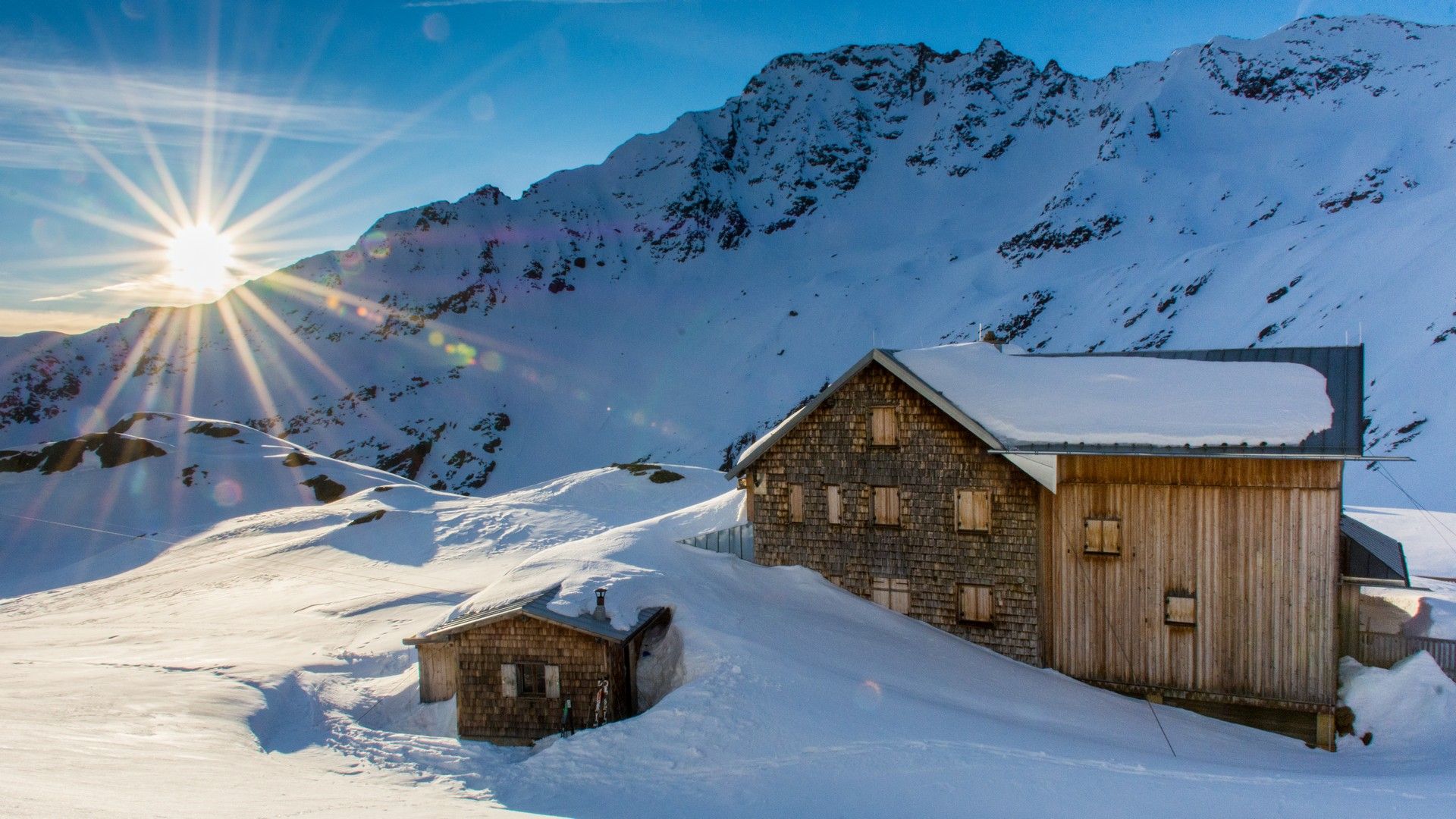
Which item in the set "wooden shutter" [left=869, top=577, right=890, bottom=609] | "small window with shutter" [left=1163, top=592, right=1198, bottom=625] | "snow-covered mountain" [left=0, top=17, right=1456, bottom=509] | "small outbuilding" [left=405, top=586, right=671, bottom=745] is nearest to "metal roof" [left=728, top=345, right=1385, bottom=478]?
"small window with shutter" [left=1163, top=592, right=1198, bottom=625]

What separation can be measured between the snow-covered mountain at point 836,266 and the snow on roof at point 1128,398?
25.7m

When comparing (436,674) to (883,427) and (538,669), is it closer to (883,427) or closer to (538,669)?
(538,669)

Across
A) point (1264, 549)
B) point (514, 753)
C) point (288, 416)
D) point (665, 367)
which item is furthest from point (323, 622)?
point (288, 416)

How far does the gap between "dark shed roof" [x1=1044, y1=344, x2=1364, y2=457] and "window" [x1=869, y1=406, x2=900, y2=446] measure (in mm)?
3886

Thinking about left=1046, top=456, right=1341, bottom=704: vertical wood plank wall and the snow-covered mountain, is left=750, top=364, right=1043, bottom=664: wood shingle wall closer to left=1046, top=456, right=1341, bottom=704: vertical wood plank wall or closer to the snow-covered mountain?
left=1046, top=456, right=1341, bottom=704: vertical wood plank wall

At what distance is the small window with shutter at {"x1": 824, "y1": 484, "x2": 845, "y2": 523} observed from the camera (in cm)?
2114

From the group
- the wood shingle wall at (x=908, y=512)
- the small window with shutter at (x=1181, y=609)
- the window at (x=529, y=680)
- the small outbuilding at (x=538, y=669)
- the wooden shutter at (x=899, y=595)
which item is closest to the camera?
the small outbuilding at (x=538, y=669)

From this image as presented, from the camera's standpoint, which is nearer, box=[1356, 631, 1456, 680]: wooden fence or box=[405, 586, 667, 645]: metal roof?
box=[405, 586, 667, 645]: metal roof

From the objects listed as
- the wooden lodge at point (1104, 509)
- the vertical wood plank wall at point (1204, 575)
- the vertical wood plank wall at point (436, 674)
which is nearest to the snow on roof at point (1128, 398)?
the wooden lodge at point (1104, 509)

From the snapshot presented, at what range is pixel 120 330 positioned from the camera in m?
156

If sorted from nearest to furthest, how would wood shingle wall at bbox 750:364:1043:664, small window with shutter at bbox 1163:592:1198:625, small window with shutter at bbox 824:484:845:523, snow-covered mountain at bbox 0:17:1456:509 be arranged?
small window with shutter at bbox 1163:592:1198:625 → wood shingle wall at bbox 750:364:1043:664 → small window with shutter at bbox 824:484:845:523 → snow-covered mountain at bbox 0:17:1456:509

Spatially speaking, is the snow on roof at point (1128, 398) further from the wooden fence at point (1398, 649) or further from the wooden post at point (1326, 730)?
the wooden post at point (1326, 730)

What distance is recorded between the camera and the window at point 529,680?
54.7 ft

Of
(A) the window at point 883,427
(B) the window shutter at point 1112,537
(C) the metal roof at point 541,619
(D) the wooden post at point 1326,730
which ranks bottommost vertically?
(D) the wooden post at point 1326,730
